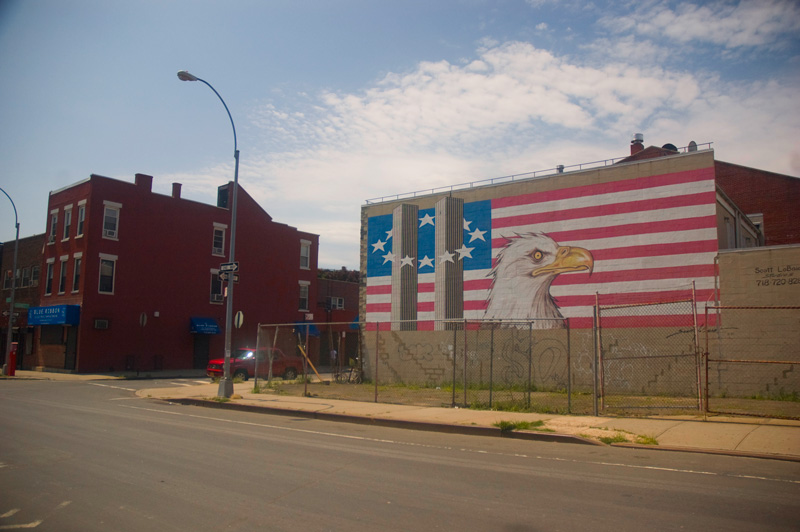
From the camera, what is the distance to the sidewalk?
10.2 meters

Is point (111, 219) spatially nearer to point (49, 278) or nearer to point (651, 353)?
point (49, 278)

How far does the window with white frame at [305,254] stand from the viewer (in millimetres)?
49031

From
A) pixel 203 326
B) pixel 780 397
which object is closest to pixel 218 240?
pixel 203 326

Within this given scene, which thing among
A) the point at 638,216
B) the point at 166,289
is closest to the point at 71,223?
the point at 166,289

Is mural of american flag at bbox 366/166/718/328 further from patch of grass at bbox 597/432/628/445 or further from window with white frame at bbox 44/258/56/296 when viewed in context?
window with white frame at bbox 44/258/56/296

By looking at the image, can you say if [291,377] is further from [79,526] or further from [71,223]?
[79,526]

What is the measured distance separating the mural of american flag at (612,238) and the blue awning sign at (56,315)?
21501 mm

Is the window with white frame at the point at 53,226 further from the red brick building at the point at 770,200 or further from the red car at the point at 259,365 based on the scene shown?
the red brick building at the point at 770,200

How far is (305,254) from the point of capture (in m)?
A: 49.4

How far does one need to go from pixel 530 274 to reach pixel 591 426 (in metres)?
11.0

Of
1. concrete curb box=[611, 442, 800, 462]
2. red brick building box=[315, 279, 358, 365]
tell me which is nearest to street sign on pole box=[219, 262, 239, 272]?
concrete curb box=[611, 442, 800, 462]

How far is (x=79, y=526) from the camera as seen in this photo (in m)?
5.84

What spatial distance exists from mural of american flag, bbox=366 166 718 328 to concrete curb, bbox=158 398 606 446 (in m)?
10.0

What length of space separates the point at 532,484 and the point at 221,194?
134 feet
